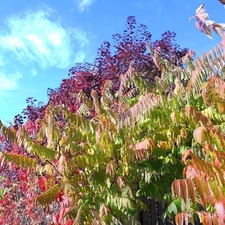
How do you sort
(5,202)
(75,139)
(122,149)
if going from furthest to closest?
(5,202) < (75,139) < (122,149)

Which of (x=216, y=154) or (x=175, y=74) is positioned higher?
(x=175, y=74)

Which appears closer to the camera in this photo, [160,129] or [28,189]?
[160,129]

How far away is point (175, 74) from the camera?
4301 mm

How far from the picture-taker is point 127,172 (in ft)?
13.3

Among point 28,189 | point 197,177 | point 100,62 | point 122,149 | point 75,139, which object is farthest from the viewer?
point 100,62

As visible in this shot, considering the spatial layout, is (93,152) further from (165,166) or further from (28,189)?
(28,189)

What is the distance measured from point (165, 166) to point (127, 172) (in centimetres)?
44

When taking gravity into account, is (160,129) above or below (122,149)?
above

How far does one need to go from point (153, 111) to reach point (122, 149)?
54 cm

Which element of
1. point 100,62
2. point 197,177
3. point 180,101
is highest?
point 100,62

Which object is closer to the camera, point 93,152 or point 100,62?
point 93,152

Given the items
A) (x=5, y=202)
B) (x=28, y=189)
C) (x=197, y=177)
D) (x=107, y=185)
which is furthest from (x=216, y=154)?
(x=5, y=202)

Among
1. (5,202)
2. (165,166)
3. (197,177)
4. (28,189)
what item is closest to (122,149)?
(165,166)

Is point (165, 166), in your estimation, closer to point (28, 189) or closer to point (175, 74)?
point (175, 74)
